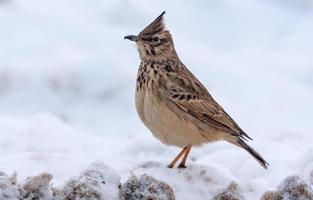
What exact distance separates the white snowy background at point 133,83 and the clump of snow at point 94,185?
862 mm

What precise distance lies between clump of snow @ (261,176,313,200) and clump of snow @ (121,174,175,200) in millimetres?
622

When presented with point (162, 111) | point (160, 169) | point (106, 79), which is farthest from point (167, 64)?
point (106, 79)

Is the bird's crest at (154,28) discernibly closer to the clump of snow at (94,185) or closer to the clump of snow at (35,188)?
the clump of snow at (94,185)

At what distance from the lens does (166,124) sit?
739 centimetres

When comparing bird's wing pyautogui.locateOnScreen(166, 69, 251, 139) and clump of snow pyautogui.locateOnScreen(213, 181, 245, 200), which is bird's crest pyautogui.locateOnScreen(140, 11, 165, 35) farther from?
clump of snow pyautogui.locateOnScreen(213, 181, 245, 200)

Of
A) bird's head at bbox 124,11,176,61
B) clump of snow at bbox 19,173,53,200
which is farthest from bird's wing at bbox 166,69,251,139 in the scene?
clump of snow at bbox 19,173,53,200

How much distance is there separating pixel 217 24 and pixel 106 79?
3.23 meters

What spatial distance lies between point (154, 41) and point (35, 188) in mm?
2384

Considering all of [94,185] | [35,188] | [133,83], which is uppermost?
[133,83]

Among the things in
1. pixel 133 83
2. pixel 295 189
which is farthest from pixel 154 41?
pixel 133 83

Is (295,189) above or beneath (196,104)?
beneath

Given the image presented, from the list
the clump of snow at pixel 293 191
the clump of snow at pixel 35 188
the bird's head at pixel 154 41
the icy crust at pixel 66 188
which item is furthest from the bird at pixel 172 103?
the clump of snow at pixel 35 188

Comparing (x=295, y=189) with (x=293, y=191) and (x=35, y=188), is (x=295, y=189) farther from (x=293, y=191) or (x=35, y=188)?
(x=35, y=188)

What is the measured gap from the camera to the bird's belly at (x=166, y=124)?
7.37m
